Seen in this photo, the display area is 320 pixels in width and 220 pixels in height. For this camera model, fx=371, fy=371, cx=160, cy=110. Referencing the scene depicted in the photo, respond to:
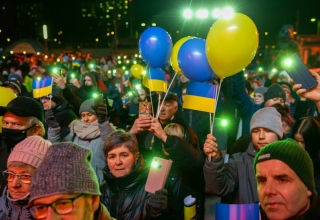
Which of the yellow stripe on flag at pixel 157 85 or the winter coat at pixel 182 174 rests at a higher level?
the yellow stripe on flag at pixel 157 85

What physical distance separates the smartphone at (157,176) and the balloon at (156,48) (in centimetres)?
182

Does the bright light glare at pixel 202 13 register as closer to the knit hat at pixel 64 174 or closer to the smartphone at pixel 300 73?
the smartphone at pixel 300 73

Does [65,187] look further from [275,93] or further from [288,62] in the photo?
[275,93]

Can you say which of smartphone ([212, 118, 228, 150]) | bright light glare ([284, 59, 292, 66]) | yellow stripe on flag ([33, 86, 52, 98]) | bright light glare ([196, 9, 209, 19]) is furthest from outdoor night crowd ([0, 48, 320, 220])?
bright light glare ([196, 9, 209, 19])

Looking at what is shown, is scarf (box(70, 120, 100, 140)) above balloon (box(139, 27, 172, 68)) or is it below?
below

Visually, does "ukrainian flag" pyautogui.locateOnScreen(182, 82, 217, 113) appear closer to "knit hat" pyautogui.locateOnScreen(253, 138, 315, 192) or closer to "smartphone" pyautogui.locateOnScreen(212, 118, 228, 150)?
"knit hat" pyautogui.locateOnScreen(253, 138, 315, 192)

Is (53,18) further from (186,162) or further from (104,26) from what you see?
(186,162)

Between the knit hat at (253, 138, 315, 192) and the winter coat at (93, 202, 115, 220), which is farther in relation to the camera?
the knit hat at (253, 138, 315, 192)

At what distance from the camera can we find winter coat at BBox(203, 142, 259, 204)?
293 centimetres

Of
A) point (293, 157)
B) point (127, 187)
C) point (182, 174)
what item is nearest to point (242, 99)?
point (182, 174)

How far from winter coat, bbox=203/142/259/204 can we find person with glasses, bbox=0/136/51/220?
131 centimetres

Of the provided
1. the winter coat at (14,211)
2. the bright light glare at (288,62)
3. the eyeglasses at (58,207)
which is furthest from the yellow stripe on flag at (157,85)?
the eyeglasses at (58,207)

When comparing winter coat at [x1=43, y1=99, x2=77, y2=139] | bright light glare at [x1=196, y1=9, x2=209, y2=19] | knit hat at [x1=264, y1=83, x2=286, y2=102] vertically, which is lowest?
winter coat at [x1=43, y1=99, x2=77, y2=139]

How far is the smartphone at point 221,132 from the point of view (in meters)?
5.90
